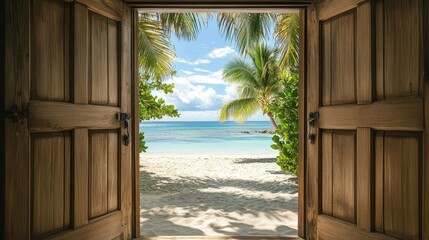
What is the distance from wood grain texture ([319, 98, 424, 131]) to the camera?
188 cm

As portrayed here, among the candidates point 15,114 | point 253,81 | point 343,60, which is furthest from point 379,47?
point 253,81

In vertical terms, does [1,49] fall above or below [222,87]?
below

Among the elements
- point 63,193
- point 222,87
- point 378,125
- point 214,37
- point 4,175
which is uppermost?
point 214,37

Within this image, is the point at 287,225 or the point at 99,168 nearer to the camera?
the point at 99,168

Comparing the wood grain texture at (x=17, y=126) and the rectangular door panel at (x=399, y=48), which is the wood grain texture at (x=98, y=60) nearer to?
the wood grain texture at (x=17, y=126)

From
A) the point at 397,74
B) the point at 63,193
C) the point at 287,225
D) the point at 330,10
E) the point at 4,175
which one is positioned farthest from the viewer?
the point at 287,225

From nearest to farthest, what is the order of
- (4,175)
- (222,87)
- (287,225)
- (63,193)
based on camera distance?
1. (4,175)
2. (63,193)
3. (287,225)
4. (222,87)

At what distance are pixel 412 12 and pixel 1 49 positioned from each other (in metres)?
2.11

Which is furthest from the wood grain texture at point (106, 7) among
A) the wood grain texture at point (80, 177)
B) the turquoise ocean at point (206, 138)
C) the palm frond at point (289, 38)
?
the turquoise ocean at point (206, 138)

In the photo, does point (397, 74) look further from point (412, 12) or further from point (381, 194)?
point (381, 194)

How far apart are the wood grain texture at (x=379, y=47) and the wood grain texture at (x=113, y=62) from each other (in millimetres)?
1769

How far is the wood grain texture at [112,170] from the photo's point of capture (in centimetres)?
261

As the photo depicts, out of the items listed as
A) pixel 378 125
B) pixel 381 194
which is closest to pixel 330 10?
pixel 378 125

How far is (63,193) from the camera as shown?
2178 mm
